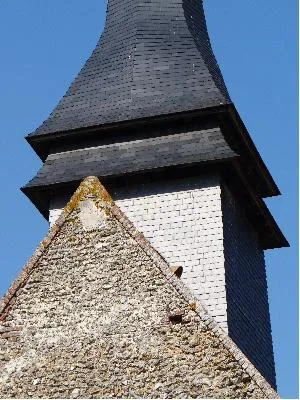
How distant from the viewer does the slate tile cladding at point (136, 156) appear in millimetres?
15555

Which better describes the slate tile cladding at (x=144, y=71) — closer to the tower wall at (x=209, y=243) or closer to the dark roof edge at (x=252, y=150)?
the dark roof edge at (x=252, y=150)

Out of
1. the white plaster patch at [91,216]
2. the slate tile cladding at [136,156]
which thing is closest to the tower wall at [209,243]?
the slate tile cladding at [136,156]

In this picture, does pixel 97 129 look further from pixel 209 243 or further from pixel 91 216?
pixel 91 216

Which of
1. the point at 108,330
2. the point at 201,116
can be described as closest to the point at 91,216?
the point at 108,330

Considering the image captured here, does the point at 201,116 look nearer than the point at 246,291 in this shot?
No

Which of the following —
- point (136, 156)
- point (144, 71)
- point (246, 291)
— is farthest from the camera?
point (144, 71)

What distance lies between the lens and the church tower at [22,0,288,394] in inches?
587

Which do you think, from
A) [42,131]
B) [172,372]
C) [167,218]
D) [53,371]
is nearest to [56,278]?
[53,371]

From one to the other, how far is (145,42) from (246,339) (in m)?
6.55

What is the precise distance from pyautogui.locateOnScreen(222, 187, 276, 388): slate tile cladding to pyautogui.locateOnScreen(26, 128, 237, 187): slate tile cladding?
833 mm

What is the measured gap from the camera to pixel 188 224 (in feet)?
49.5

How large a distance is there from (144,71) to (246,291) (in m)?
4.77

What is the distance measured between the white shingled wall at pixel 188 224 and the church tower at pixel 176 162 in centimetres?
2

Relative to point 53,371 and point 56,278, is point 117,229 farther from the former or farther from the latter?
point 53,371
